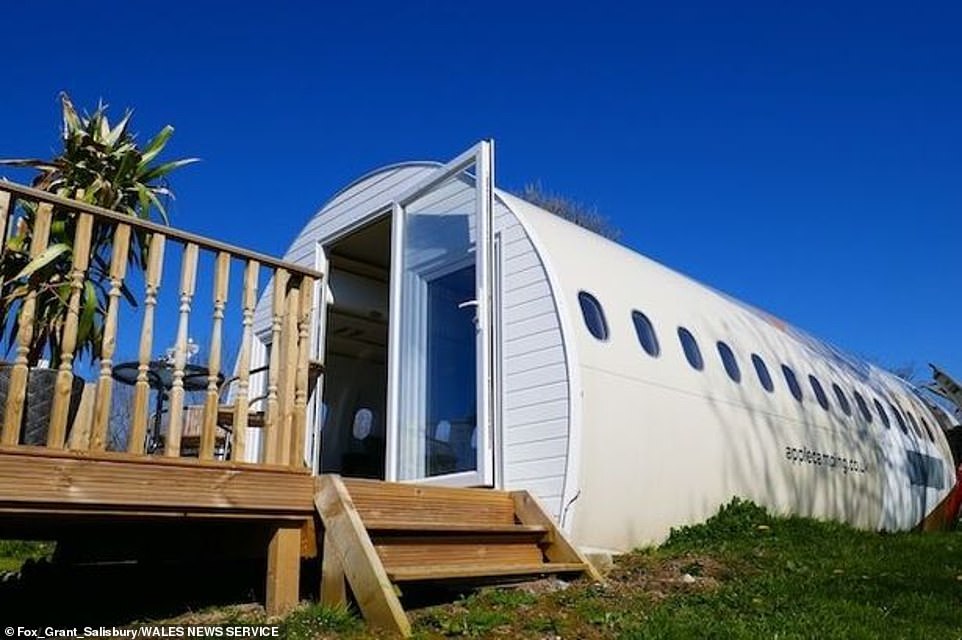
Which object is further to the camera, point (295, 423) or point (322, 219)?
point (322, 219)

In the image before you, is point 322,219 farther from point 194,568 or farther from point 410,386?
point 194,568

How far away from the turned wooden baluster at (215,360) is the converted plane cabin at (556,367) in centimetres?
204

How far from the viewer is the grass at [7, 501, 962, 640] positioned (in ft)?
12.9

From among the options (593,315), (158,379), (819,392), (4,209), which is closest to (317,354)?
(158,379)

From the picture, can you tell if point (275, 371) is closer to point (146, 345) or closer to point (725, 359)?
point (146, 345)

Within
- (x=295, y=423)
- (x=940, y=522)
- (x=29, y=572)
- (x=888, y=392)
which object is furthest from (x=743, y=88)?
(x=29, y=572)

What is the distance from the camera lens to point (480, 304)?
6172mm

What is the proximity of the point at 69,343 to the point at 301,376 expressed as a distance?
1.25 meters

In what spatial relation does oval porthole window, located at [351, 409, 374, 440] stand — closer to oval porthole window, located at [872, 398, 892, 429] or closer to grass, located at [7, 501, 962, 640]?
grass, located at [7, 501, 962, 640]

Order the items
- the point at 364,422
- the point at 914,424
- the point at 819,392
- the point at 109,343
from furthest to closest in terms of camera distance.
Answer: the point at 914,424 → the point at 364,422 → the point at 819,392 → the point at 109,343

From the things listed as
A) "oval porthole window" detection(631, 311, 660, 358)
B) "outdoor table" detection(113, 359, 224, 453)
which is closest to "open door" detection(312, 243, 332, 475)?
"outdoor table" detection(113, 359, 224, 453)

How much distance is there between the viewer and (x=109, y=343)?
158 inches

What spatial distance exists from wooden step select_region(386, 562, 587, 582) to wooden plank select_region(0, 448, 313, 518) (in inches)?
25.0

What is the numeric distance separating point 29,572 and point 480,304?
322 centimetres
